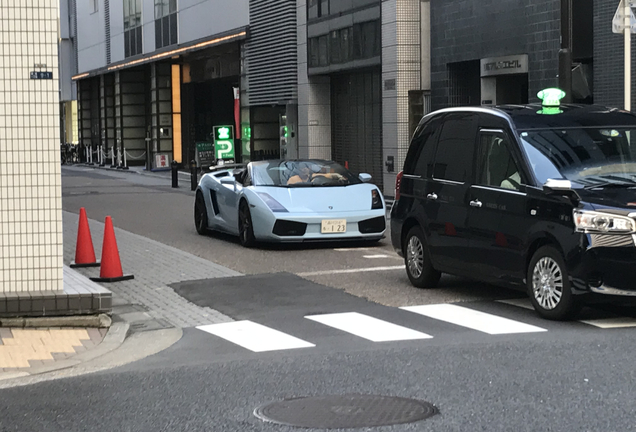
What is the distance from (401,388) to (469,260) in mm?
3905

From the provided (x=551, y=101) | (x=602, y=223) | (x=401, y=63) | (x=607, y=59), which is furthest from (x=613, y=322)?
(x=401, y=63)

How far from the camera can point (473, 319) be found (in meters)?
9.62

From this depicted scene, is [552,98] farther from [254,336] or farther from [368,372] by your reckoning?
[368,372]

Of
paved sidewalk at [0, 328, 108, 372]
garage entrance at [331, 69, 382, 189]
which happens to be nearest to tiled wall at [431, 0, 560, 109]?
garage entrance at [331, 69, 382, 189]

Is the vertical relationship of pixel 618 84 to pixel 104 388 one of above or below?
above

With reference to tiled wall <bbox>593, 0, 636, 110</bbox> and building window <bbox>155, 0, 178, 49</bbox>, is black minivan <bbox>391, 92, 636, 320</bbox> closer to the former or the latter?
tiled wall <bbox>593, 0, 636, 110</bbox>

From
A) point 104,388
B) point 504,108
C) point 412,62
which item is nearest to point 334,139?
point 412,62

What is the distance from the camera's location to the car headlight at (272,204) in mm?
15625

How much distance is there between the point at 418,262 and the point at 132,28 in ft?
136

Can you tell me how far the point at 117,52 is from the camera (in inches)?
2122

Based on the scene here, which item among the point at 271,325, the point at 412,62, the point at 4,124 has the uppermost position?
the point at 412,62

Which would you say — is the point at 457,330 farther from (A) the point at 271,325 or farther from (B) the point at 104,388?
(B) the point at 104,388

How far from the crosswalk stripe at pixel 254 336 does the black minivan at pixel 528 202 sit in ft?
7.44

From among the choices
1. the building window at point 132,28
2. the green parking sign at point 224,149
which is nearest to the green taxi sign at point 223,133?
the green parking sign at point 224,149
